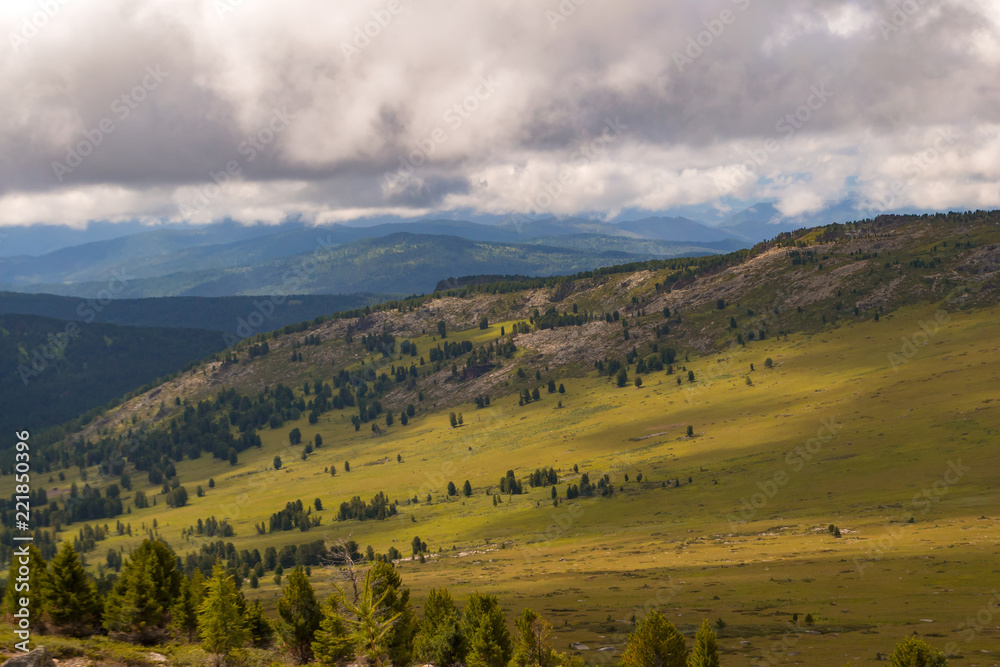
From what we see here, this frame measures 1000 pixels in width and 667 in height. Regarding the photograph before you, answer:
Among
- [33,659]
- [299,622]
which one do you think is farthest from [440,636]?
[33,659]

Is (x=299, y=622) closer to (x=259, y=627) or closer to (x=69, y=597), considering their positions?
(x=259, y=627)

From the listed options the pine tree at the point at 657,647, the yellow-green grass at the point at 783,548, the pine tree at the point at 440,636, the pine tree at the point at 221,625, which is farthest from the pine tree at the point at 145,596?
the pine tree at the point at 657,647

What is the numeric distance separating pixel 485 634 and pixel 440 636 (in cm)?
520

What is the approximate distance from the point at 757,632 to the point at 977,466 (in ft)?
329

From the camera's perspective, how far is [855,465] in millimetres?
171625

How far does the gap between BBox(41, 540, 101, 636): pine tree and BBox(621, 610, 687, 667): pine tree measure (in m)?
46.4

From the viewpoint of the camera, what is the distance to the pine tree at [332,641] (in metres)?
57.7

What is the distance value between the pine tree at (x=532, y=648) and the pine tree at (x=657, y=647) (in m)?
6.63

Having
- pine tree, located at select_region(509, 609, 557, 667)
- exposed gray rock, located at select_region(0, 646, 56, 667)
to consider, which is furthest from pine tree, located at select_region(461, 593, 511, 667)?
exposed gray rock, located at select_region(0, 646, 56, 667)

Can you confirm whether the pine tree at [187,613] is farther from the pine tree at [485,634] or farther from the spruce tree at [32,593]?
the pine tree at [485,634]

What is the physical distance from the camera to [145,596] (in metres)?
66.8

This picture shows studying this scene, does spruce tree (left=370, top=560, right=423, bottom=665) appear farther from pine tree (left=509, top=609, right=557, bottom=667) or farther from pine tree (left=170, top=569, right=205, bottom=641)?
pine tree (left=170, top=569, right=205, bottom=641)

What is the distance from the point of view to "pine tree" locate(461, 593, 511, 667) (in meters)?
61.1

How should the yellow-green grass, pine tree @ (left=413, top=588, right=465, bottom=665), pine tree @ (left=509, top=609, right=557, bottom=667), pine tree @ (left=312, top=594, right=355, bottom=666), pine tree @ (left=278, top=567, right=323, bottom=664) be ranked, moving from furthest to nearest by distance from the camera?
1. the yellow-green grass
2. pine tree @ (left=278, top=567, right=323, bottom=664)
3. pine tree @ (left=413, top=588, right=465, bottom=665)
4. pine tree @ (left=312, top=594, right=355, bottom=666)
5. pine tree @ (left=509, top=609, right=557, bottom=667)
